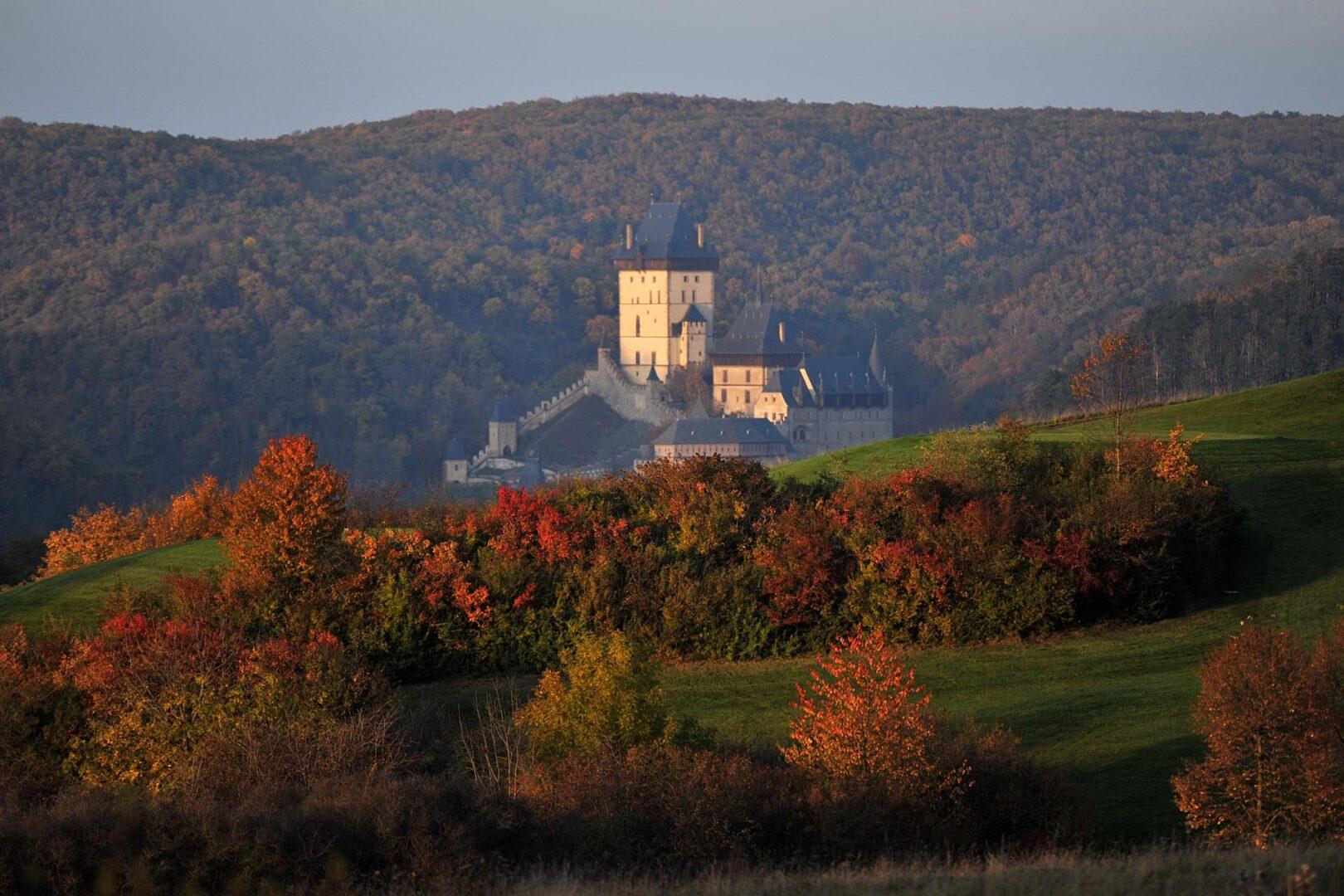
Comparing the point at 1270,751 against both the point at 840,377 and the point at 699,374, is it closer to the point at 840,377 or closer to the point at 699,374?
the point at 840,377

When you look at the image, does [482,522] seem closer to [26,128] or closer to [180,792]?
[180,792]

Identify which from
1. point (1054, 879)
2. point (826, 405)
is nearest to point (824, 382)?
point (826, 405)

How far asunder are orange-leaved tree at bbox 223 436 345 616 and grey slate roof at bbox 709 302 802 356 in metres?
94.1

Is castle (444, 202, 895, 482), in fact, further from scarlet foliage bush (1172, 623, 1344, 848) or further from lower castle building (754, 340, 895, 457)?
scarlet foliage bush (1172, 623, 1344, 848)

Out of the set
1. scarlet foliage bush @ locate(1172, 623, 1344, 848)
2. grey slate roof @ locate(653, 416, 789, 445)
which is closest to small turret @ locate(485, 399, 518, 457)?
grey slate roof @ locate(653, 416, 789, 445)

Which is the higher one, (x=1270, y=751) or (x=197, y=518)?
(x=197, y=518)

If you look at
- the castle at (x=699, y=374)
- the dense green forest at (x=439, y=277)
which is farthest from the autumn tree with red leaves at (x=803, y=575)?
the castle at (x=699, y=374)

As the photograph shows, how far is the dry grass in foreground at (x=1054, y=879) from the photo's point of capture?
35.2 feet

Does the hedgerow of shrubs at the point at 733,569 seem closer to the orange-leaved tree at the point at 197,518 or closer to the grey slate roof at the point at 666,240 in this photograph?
the orange-leaved tree at the point at 197,518

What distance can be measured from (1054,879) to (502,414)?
4275 inches

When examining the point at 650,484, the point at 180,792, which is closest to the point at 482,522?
the point at 650,484

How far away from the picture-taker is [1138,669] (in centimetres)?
2106

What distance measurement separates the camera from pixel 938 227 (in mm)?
190250

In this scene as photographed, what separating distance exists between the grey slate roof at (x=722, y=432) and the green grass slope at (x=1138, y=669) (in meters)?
71.4
